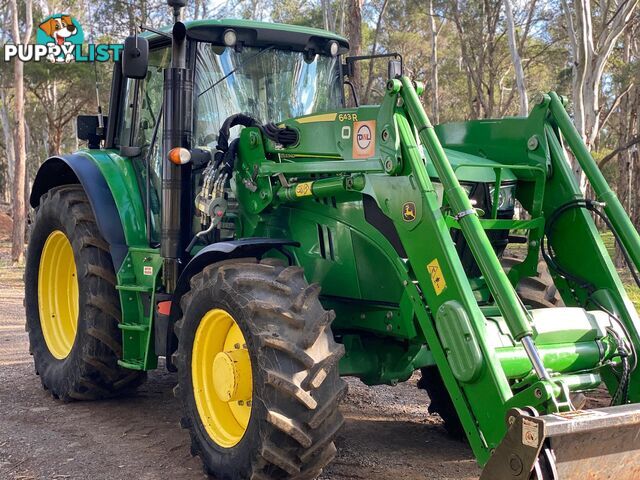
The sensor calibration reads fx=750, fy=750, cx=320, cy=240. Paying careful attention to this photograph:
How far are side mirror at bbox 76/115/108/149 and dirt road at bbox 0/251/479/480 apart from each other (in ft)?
6.85

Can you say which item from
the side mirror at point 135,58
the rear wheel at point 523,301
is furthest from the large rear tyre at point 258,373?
the side mirror at point 135,58

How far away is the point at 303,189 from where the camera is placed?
14.1 feet

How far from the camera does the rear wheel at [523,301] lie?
4520 millimetres

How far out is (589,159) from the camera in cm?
403

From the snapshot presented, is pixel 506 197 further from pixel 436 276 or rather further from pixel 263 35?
pixel 263 35

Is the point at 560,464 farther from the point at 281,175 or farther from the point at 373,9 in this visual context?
the point at 373,9

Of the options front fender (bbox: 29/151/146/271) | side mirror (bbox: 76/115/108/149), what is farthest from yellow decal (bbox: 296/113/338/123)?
side mirror (bbox: 76/115/108/149)

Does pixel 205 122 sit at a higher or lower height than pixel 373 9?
lower

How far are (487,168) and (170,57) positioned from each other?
A: 2394 millimetres

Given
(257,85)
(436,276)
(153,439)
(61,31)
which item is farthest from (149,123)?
(61,31)

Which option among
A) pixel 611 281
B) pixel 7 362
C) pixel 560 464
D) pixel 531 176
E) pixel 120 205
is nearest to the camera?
pixel 560 464

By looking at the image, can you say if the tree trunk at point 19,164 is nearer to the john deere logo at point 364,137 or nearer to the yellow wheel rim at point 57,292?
the yellow wheel rim at point 57,292

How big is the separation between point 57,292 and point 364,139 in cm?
354

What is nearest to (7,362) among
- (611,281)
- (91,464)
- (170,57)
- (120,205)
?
(120,205)
